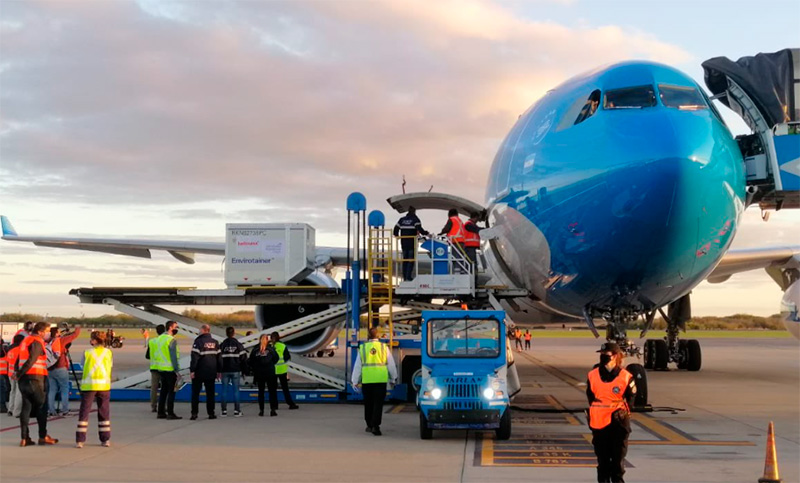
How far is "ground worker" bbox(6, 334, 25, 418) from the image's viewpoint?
1135cm

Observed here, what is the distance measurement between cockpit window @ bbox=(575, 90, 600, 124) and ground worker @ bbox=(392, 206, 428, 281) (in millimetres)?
3639

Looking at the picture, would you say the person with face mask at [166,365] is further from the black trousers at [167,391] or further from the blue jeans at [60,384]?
the blue jeans at [60,384]

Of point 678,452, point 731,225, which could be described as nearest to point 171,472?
point 678,452

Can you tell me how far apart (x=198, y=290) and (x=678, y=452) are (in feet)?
30.1

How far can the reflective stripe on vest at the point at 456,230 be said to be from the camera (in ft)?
47.7

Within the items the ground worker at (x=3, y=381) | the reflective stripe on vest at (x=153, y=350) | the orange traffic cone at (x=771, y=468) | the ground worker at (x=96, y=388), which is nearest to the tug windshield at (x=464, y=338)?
the ground worker at (x=96, y=388)

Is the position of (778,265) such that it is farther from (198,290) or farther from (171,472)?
(171,472)

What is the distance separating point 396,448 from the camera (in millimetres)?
9953

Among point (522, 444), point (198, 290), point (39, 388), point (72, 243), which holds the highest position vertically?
point (72, 243)

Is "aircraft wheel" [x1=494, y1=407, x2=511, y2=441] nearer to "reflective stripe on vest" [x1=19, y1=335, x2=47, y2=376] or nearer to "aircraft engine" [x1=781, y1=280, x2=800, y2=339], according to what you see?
"reflective stripe on vest" [x1=19, y1=335, x2=47, y2=376]

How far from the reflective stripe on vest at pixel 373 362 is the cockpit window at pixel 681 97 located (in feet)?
16.2

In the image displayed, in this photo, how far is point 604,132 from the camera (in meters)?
11.4

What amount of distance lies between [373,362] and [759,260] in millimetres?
11129

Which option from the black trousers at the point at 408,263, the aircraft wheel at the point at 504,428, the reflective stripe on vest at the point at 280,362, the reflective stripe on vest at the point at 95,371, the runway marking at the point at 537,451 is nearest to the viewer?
the runway marking at the point at 537,451
